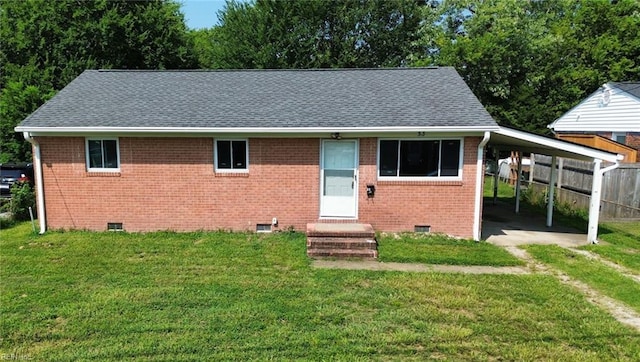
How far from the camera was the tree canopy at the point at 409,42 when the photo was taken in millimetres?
20766

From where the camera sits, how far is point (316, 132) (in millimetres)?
9008

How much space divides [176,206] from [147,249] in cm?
158

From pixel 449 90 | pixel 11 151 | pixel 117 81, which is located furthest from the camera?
pixel 11 151

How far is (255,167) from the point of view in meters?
9.42

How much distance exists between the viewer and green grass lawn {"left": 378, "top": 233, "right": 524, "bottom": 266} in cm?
771

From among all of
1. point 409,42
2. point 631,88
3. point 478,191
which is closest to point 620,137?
point 631,88

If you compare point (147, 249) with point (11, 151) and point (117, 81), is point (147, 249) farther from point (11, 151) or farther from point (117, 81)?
point (11, 151)

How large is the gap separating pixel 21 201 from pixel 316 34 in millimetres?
18155

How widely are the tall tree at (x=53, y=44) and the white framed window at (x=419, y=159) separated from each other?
1638cm

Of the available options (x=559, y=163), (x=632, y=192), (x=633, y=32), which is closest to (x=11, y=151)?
(x=559, y=163)

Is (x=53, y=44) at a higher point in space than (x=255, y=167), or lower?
higher

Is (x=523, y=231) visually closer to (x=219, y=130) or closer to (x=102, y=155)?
(x=219, y=130)

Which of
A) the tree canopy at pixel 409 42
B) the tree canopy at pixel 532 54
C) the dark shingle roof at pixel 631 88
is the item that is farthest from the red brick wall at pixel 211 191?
the tree canopy at pixel 532 54

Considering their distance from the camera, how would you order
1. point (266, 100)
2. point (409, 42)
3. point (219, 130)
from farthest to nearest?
point (409, 42)
point (266, 100)
point (219, 130)
